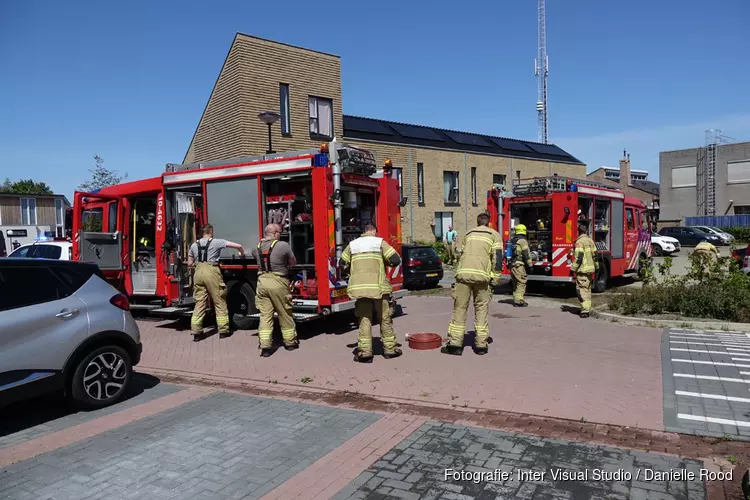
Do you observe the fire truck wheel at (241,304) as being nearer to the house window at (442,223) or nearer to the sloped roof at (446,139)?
the sloped roof at (446,139)

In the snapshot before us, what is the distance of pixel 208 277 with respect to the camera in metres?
8.89

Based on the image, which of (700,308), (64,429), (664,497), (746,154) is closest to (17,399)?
(64,429)

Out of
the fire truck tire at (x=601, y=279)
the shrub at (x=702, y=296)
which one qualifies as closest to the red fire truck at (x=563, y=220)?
the fire truck tire at (x=601, y=279)

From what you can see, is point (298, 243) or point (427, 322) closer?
point (298, 243)

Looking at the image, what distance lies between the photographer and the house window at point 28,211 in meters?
45.6

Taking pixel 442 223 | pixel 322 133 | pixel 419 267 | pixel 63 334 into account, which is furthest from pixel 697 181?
pixel 63 334

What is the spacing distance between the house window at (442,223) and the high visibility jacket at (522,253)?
50.7 feet

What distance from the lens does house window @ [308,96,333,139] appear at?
20062 mm

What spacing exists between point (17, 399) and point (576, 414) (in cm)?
507

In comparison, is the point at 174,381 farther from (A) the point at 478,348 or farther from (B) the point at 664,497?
(B) the point at 664,497

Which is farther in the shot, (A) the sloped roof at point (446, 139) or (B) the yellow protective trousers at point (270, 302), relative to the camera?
(A) the sloped roof at point (446, 139)

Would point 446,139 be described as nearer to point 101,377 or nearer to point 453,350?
point 453,350

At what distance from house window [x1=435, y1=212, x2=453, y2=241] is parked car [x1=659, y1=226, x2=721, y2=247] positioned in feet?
57.1

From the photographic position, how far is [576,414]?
5.11 metres
